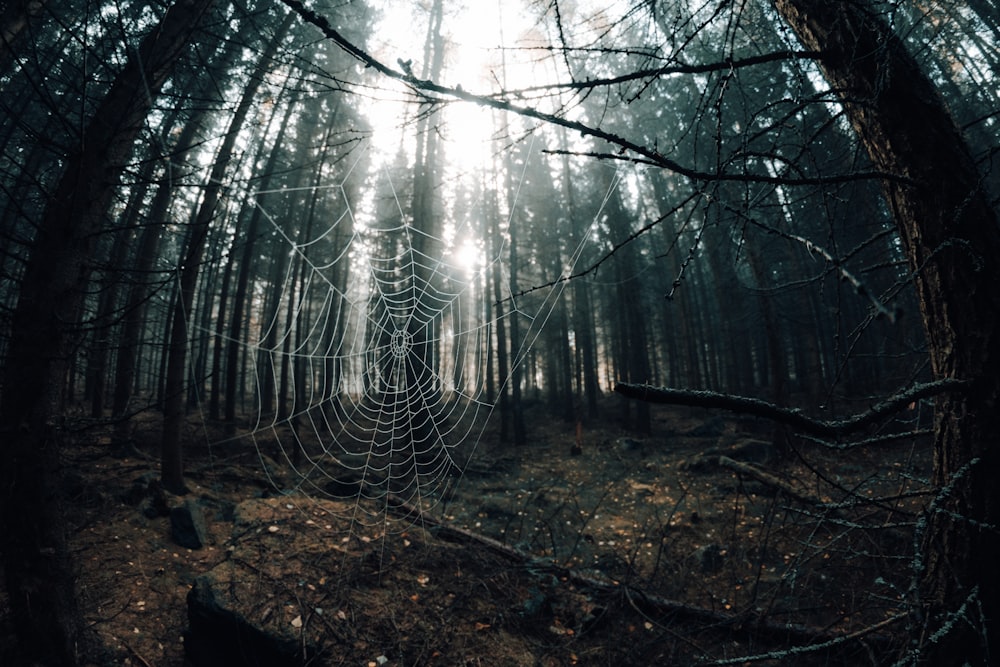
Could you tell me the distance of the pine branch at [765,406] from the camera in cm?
90

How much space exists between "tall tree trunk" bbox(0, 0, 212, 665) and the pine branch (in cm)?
322

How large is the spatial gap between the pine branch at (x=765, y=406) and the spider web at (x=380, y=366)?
2.78ft

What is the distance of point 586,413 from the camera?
739 inches

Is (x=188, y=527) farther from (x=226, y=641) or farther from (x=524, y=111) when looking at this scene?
(x=524, y=111)

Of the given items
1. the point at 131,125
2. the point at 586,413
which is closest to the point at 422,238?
the point at 131,125

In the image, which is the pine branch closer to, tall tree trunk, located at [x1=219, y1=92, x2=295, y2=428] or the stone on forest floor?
the stone on forest floor

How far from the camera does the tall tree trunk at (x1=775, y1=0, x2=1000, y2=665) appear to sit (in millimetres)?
1354

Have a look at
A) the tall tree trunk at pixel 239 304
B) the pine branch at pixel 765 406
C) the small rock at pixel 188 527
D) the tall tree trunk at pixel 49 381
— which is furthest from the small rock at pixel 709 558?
the tall tree trunk at pixel 239 304

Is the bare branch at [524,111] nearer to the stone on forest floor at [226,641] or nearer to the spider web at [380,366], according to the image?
the spider web at [380,366]

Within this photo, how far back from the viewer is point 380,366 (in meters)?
8.14

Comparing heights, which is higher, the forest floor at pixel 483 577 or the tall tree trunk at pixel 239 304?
the tall tree trunk at pixel 239 304

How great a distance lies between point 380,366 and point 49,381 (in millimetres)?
5667

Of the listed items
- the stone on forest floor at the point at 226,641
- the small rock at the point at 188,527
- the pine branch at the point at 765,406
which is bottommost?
the stone on forest floor at the point at 226,641

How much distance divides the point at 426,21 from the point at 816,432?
1457cm
